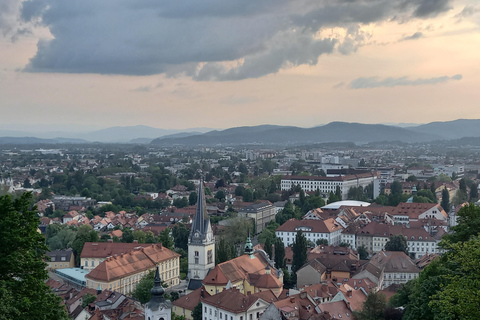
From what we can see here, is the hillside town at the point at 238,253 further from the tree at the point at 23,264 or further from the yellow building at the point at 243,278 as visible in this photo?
the tree at the point at 23,264

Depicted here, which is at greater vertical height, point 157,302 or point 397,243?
point 157,302

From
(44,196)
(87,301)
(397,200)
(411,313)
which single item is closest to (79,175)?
(44,196)

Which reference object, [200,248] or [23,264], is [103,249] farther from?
[23,264]

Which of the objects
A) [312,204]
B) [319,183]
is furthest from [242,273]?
[319,183]

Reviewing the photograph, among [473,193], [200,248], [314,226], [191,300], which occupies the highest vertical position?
[200,248]

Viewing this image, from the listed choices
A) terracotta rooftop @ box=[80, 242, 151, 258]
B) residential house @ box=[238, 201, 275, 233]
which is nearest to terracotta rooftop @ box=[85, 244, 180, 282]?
terracotta rooftop @ box=[80, 242, 151, 258]

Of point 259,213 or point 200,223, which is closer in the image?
point 200,223
